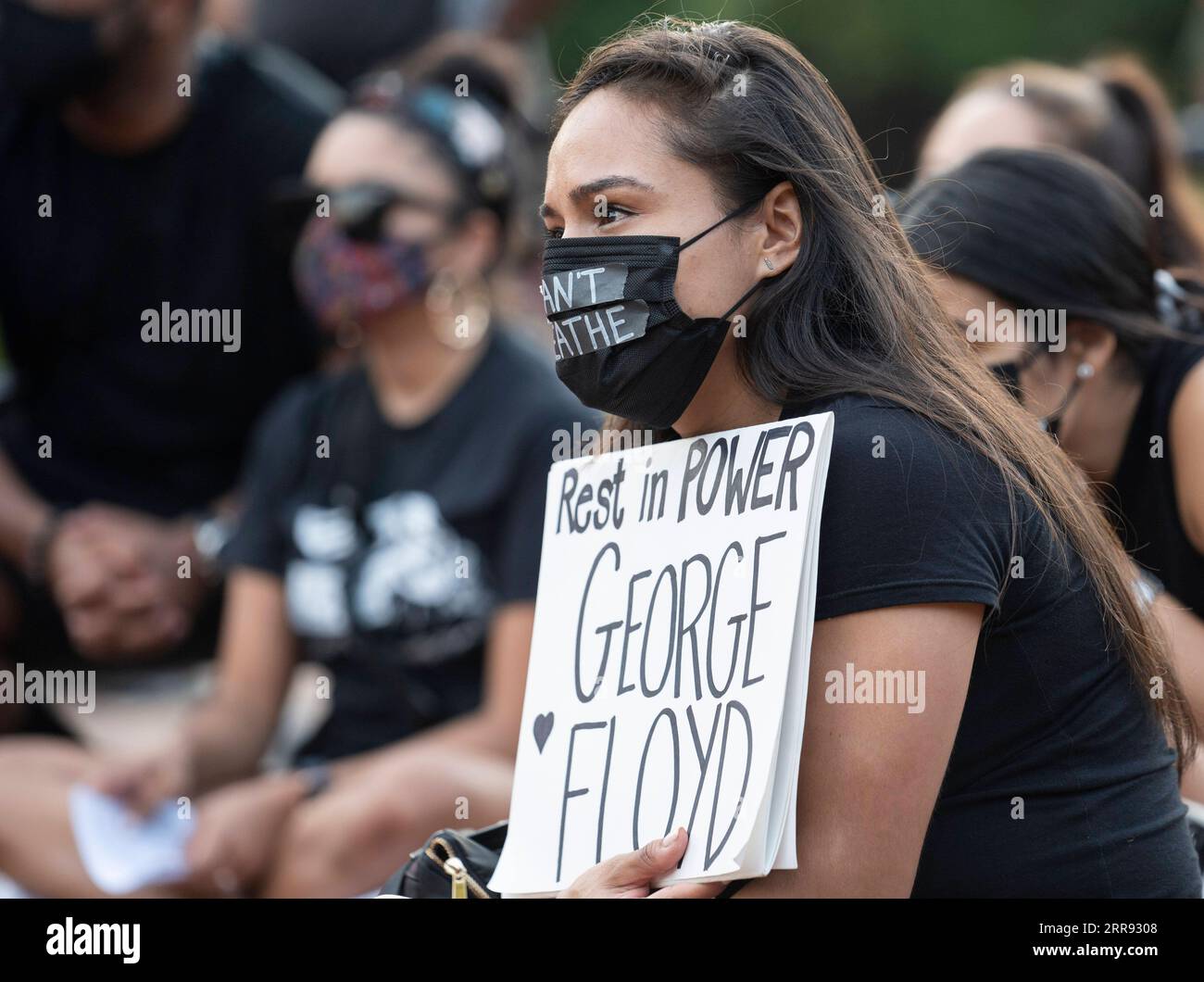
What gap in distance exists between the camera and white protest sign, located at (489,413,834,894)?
6.15 ft

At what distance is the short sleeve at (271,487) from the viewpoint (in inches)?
154

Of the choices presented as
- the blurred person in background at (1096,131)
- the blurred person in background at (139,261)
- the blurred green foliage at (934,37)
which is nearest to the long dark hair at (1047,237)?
the blurred person in background at (1096,131)

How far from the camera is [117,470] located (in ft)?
15.1

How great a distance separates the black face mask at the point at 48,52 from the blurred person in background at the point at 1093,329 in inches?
107

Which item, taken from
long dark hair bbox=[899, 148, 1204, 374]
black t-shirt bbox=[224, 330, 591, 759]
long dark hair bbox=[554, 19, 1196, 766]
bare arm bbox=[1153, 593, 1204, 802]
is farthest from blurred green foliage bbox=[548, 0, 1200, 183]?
long dark hair bbox=[554, 19, 1196, 766]

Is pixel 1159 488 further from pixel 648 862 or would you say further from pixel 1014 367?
pixel 648 862

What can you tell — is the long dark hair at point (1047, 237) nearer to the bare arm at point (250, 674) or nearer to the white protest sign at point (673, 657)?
the white protest sign at point (673, 657)

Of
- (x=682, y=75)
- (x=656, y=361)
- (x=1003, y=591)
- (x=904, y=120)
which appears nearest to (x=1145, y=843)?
(x=1003, y=591)

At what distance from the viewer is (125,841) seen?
3.63 m

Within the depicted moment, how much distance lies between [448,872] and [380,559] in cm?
165

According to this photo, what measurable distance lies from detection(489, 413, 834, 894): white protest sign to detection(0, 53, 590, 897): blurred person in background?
1.25 meters

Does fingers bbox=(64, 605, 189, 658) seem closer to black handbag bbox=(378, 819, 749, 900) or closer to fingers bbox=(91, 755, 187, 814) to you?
fingers bbox=(91, 755, 187, 814)

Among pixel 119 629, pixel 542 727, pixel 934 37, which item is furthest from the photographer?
pixel 934 37

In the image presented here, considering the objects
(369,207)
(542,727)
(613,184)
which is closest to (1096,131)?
(369,207)
